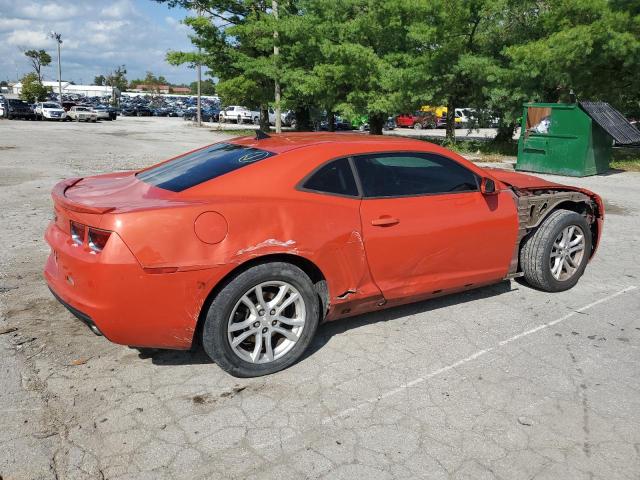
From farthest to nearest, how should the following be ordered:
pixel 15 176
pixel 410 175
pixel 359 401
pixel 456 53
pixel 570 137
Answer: pixel 456 53 → pixel 570 137 → pixel 15 176 → pixel 410 175 → pixel 359 401

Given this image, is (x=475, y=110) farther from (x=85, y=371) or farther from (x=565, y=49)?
(x=85, y=371)

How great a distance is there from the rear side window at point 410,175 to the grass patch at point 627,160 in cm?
1477

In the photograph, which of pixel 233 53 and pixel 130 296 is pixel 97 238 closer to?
pixel 130 296

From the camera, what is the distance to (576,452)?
2766 mm

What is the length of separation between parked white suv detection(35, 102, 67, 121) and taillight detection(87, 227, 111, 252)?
158 ft

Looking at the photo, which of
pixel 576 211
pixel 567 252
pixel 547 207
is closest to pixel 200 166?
pixel 547 207

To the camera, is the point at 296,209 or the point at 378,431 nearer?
the point at 378,431

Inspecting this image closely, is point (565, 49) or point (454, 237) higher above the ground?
point (565, 49)

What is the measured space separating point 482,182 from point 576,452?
7.38ft

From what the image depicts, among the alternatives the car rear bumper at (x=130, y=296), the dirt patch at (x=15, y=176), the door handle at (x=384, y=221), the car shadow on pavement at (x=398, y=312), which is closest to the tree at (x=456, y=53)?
the dirt patch at (x=15, y=176)

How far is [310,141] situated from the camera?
4.00 m

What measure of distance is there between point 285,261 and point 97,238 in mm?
1130

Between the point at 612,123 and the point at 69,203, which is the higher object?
the point at 612,123

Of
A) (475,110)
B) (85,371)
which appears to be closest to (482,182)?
(85,371)
